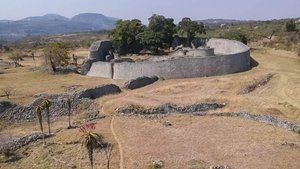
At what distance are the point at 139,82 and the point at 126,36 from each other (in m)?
24.6

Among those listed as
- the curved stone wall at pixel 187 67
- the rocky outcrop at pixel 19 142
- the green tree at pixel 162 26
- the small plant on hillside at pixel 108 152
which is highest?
the green tree at pixel 162 26

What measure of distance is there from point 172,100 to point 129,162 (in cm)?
1627

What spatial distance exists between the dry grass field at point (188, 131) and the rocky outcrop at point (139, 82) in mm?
881

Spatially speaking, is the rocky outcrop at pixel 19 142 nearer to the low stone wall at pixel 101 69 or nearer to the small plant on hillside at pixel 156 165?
the small plant on hillside at pixel 156 165

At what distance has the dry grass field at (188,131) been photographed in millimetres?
30864

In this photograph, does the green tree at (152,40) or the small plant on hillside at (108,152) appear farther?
the green tree at (152,40)

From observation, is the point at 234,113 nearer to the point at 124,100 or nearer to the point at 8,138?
the point at 124,100

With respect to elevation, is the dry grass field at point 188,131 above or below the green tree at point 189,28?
below

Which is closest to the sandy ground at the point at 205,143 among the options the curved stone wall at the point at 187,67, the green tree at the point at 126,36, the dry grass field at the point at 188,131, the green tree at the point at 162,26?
the dry grass field at the point at 188,131

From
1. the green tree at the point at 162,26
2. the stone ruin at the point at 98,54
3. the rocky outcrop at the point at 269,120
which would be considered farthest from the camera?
the green tree at the point at 162,26

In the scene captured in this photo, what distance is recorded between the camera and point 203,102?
146 feet

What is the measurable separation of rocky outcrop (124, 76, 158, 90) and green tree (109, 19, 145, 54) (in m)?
22.8

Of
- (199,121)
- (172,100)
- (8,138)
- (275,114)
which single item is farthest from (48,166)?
(275,114)

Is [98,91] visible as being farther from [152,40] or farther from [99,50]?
[152,40]
